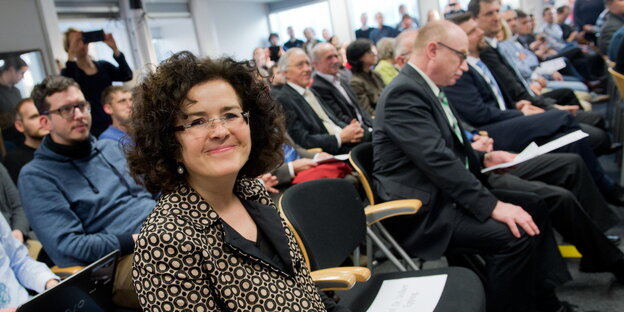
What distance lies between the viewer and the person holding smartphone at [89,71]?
360 centimetres

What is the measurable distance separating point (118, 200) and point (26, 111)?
1.82 m

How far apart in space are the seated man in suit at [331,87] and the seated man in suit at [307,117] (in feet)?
0.40

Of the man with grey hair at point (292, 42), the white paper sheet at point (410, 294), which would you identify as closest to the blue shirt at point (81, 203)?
the white paper sheet at point (410, 294)

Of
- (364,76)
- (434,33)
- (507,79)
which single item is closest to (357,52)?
(364,76)

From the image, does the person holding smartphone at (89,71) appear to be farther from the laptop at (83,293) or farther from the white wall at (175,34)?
the white wall at (175,34)

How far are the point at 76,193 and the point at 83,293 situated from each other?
2.46 feet

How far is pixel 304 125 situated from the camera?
3.61m

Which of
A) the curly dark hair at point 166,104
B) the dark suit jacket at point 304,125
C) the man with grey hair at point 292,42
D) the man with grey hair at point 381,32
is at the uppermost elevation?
the man with grey hair at point 292,42

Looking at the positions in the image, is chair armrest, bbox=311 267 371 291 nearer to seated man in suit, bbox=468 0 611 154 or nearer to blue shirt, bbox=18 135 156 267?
blue shirt, bbox=18 135 156 267

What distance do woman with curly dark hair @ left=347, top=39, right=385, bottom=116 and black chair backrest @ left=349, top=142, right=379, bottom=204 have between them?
2087mm

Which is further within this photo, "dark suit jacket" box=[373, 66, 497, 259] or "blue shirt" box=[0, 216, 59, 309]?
"dark suit jacket" box=[373, 66, 497, 259]

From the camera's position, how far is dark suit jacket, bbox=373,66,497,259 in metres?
1.99

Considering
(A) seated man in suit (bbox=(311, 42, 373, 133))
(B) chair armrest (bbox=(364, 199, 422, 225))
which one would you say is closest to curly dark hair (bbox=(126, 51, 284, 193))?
(B) chair armrest (bbox=(364, 199, 422, 225))

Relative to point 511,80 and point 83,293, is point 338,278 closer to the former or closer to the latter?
point 83,293
